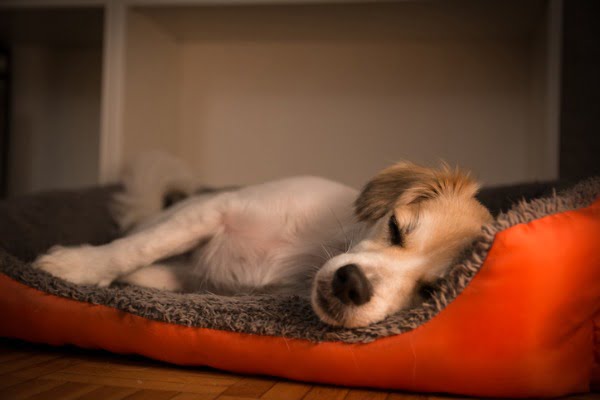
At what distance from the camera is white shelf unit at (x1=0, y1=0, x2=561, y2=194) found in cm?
245

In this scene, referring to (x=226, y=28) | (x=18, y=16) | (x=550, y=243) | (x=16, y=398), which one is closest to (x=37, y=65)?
(x=18, y=16)

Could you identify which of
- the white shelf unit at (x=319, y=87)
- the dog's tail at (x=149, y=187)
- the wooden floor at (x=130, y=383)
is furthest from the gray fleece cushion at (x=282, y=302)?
the white shelf unit at (x=319, y=87)

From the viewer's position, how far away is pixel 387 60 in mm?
2947

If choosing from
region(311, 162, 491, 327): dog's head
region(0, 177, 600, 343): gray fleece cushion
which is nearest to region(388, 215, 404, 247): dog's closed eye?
region(311, 162, 491, 327): dog's head

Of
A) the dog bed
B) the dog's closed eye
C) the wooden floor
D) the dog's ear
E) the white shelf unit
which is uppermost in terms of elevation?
the white shelf unit

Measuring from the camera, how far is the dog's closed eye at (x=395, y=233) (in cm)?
121

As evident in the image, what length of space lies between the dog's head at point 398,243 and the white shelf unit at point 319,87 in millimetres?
1205

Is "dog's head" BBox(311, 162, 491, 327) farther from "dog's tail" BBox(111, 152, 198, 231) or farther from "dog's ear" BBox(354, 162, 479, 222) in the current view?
"dog's tail" BBox(111, 152, 198, 231)

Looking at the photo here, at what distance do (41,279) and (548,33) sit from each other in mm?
2064

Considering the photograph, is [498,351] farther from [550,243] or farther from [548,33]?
[548,33]

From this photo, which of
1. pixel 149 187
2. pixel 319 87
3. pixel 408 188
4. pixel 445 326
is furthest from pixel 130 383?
pixel 319 87

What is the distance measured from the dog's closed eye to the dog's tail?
1.29m

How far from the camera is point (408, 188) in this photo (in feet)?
4.45

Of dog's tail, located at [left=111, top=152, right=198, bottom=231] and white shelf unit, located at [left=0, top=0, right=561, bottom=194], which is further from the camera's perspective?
white shelf unit, located at [left=0, top=0, right=561, bottom=194]
